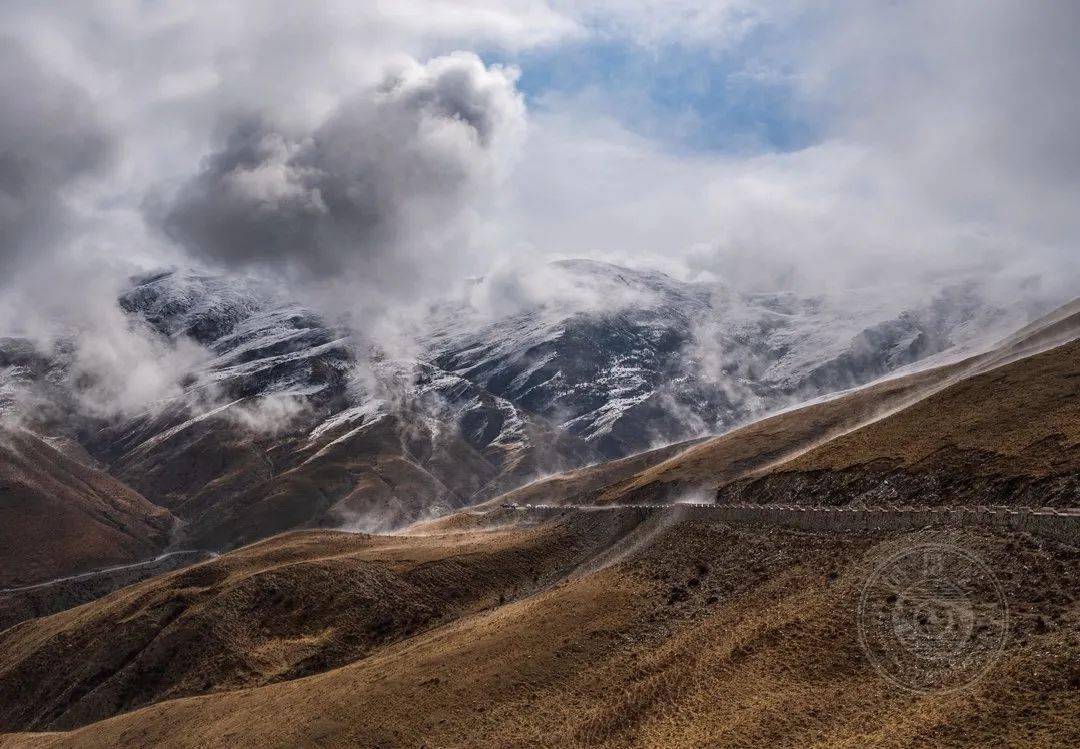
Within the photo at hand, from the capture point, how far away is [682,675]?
1861 inches

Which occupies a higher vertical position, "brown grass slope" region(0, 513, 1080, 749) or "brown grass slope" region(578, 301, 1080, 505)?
"brown grass slope" region(578, 301, 1080, 505)

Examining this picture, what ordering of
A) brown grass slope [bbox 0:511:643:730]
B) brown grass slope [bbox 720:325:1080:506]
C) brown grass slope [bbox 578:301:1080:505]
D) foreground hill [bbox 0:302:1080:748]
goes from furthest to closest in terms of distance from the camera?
brown grass slope [bbox 0:511:643:730] → brown grass slope [bbox 578:301:1080:505] → brown grass slope [bbox 720:325:1080:506] → foreground hill [bbox 0:302:1080:748]

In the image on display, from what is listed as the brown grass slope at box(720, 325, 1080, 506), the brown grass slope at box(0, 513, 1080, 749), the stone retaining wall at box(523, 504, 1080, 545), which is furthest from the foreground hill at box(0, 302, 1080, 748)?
the stone retaining wall at box(523, 504, 1080, 545)

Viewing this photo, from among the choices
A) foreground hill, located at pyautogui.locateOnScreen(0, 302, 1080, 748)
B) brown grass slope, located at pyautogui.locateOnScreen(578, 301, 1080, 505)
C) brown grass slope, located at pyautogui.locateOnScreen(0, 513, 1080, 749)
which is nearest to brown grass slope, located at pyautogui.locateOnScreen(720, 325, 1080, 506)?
brown grass slope, located at pyautogui.locateOnScreen(578, 301, 1080, 505)

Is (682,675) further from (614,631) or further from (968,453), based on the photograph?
(968,453)

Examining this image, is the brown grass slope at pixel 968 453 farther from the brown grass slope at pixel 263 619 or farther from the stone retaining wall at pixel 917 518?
the brown grass slope at pixel 263 619

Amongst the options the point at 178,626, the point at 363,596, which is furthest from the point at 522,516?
the point at 178,626

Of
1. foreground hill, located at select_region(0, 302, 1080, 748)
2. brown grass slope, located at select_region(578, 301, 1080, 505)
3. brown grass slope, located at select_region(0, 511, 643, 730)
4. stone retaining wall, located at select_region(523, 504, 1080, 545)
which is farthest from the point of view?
brown grass slope, located at select_region(0, 511, 643, 730)

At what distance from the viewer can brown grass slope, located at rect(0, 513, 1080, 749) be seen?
3500 cm

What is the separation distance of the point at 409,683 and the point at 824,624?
28.2 meters

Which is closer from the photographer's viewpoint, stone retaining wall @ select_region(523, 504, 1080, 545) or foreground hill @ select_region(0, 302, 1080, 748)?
foreground hill @ select_region(0, 302, 1080, 748)

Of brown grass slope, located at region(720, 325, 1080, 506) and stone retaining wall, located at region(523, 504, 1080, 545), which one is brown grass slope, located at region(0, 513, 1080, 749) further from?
brown grass slope, located at region(720, 325, 1080, 506)

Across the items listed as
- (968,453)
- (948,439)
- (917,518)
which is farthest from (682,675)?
(948,439)

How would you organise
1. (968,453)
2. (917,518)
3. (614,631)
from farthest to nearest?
(968,453)
(614,631)
(917,518)
